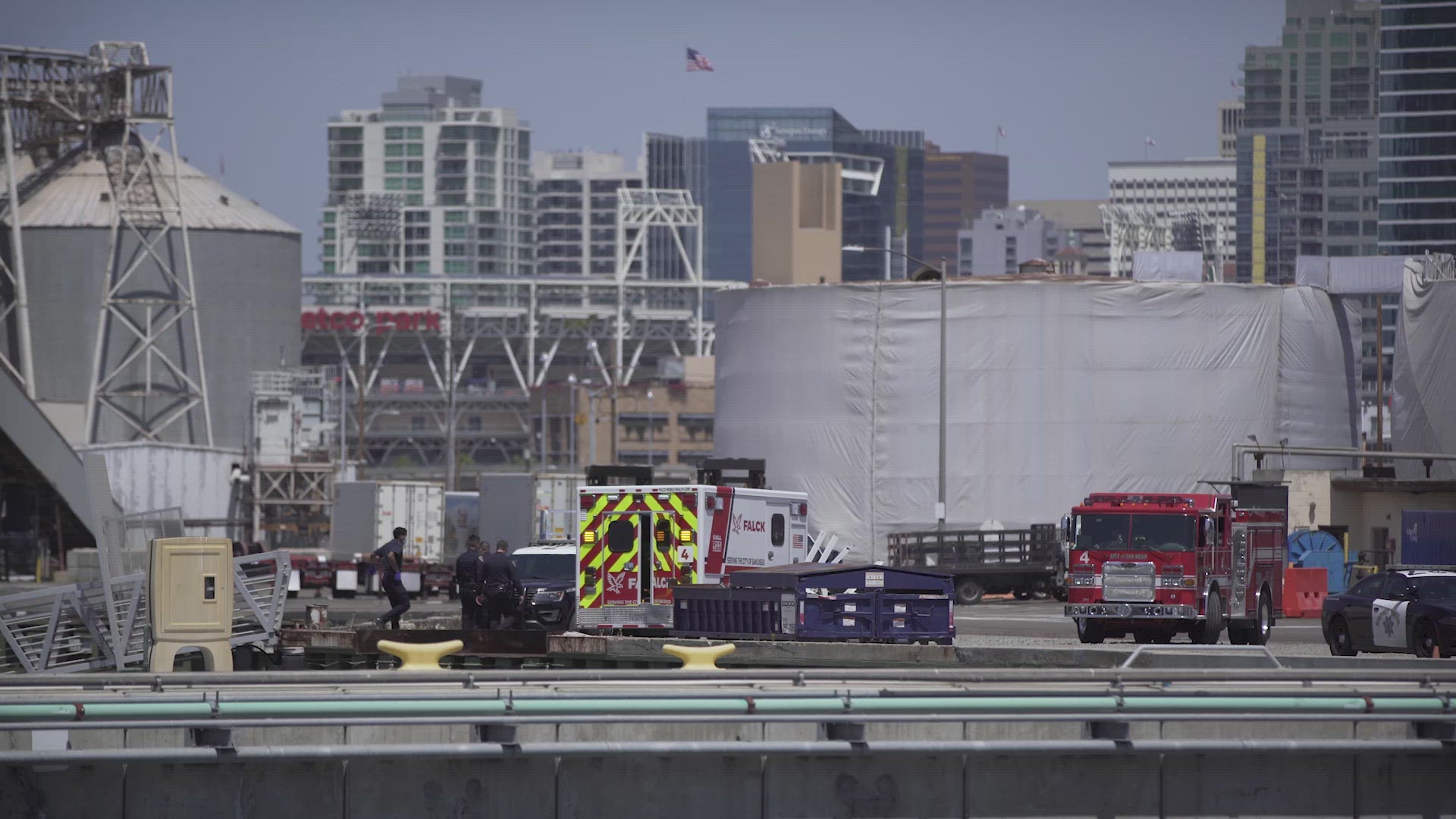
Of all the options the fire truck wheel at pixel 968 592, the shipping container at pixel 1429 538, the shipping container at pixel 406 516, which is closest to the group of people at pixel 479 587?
the fire truck wheel at pixel 968 592

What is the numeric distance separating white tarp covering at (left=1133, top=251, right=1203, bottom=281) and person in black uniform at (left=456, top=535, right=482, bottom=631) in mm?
53721

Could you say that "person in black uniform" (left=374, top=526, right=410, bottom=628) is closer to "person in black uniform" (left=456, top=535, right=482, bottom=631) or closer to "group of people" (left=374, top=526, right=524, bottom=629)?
"group of people" (left=374, top=526, right=524, bottom=629)

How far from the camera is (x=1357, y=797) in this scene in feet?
46.6

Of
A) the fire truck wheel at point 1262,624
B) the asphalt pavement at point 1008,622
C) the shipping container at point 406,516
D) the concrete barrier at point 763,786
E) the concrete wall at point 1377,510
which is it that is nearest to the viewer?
the concrete barrier at point 763,786

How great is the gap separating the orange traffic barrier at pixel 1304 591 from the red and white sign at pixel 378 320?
155 m

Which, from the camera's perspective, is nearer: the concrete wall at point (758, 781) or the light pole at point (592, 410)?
the concrete wall at point (758, 781)

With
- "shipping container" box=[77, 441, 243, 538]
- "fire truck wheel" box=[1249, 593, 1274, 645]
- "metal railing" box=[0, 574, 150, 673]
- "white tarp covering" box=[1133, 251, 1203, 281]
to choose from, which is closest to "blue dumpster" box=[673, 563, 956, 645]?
"metal railing" box=[0, 574, 150, 673]

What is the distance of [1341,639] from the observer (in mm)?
28078

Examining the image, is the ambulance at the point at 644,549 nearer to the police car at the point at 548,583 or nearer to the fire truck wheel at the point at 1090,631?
the police car at the point at 548,583

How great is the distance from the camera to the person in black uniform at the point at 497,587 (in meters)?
27.3

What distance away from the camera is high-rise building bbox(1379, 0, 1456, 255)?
185875mm

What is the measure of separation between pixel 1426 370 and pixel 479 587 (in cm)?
5230

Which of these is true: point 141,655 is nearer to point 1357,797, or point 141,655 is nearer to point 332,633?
point 332,633

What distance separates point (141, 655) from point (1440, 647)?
17.4 m
